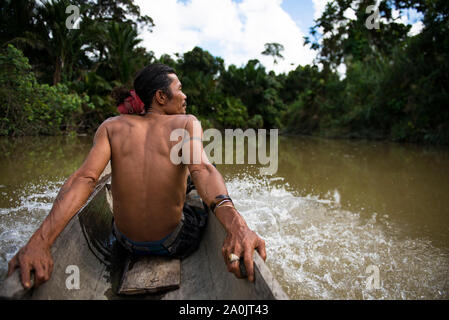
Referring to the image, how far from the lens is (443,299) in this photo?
1509 mm

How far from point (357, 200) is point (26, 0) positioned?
38.8 feet

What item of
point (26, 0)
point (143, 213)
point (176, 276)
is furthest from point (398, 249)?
point (26, 0)

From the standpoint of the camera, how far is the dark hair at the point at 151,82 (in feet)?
4.49

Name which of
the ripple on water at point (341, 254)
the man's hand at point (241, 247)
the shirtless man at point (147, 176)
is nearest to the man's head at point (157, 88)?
the shirtless man at point (147, 176)

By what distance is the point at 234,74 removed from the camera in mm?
19859

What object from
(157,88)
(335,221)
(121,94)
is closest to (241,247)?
(157,88)

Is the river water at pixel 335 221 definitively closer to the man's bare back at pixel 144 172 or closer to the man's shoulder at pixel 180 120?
the man's bare back at pixel 144 172

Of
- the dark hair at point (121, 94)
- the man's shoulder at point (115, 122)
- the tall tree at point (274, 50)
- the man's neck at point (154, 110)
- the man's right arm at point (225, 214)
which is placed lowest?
the man's right arm at point (225, 214)

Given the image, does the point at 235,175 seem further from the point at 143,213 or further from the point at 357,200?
the point at 143,213

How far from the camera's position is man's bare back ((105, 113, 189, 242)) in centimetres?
120

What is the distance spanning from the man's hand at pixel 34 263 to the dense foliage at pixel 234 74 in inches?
279

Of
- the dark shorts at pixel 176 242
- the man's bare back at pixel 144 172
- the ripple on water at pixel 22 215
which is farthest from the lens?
the ripple on water at pixel 22 215

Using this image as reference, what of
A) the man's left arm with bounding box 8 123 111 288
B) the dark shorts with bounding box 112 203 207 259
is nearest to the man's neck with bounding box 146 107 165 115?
the man's left arm with bounding box 8 123 111 288

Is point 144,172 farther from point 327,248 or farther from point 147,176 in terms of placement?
point 327,248
